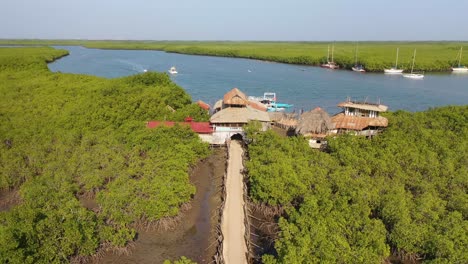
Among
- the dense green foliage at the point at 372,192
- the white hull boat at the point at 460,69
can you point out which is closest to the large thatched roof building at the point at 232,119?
the dense green foliage at the point at 372,192

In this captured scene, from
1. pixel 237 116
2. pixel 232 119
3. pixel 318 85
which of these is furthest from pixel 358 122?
pixel 318 85

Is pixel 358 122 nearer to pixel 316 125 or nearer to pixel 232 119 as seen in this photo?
pixel 316 125

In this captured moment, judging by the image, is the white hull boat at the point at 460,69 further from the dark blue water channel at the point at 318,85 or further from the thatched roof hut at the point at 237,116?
the thatched roof hut at the point at 237,116

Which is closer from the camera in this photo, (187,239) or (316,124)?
(187,239)

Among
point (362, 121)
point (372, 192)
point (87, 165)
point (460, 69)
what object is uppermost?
point (460, 69)

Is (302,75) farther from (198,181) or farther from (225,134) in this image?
(198,181)

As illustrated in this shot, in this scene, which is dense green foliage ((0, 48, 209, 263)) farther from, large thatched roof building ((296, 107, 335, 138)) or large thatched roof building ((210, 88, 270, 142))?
large thatched roof building ((296, 107, 335, 138))

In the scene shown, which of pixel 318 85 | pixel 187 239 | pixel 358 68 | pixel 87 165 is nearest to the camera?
pixel 187 239
